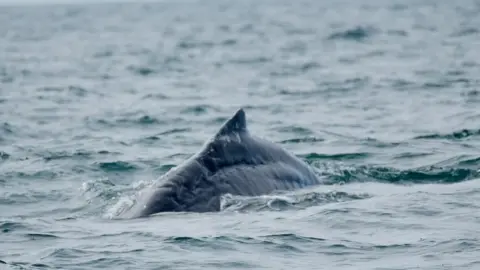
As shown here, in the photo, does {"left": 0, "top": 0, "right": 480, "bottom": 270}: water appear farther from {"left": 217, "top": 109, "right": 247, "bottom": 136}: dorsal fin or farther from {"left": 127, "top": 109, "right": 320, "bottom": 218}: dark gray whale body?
{"left": 217, "top": 109, "right": 247, "bottom": 136}: dorsal fin

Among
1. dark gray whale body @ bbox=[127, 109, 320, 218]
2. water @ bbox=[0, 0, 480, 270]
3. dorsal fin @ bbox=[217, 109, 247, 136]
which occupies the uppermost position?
dorsal fin @ bbox=[217, 109, 247, 136]

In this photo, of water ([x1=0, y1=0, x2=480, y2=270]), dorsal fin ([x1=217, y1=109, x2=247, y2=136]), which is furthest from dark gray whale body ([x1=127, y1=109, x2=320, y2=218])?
water ([x1=0, y1=0, x2=480, y2=270])

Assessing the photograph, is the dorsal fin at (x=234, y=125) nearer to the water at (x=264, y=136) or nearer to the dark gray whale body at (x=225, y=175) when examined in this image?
the dark gray whale body at (x=225, y=175)

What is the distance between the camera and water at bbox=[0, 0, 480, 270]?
32.7ft

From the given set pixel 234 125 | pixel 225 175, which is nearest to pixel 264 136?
pixel 234 125

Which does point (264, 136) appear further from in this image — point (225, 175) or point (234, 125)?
point (225, 175)

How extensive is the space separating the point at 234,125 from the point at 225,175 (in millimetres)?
678

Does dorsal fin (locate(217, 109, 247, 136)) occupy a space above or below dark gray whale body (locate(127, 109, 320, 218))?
above

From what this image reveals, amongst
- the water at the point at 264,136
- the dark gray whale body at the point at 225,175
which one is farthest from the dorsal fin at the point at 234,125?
the water at the point at 264,136

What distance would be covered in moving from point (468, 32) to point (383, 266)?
1559 inches

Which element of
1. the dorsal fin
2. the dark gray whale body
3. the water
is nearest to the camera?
the water

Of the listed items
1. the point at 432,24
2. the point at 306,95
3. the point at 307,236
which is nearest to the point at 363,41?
the point at 432,24

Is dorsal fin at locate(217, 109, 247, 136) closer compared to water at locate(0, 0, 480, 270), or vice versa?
water at locate(0, 0, 480, 270)

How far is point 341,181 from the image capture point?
14.0 m
